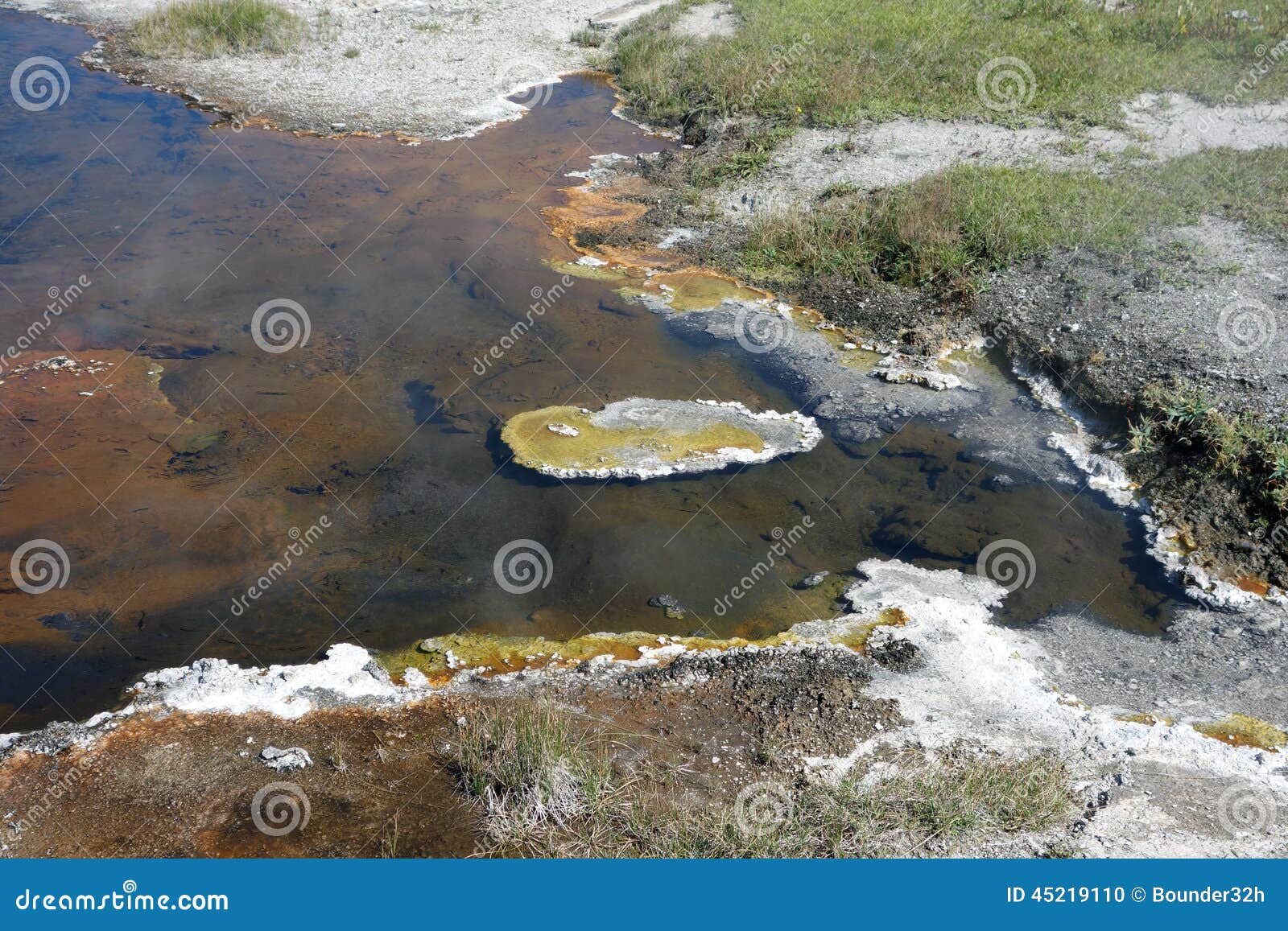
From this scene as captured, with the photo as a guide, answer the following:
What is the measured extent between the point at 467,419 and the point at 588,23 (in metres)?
12.6

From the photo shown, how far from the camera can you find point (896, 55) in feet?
46.0

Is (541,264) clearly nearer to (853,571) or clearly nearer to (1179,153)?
(853,571)

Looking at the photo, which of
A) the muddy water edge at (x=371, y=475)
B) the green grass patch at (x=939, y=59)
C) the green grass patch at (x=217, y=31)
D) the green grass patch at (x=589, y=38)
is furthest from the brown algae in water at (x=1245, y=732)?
the green grass patch at (x=217, y=31)

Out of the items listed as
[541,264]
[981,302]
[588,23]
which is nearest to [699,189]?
[541,264]

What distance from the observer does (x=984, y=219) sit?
9.34 metres

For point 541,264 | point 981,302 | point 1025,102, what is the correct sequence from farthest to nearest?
1. point 1025,102
2. point 541,264
3. point 981,302

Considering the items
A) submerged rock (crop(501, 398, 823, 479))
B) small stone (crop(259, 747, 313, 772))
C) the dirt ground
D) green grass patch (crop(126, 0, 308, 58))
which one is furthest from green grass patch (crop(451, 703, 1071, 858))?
green grass patch (crop(126, 0, 308, 58))

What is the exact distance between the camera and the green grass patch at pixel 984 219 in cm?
915

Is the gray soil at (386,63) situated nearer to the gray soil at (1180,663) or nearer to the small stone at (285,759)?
the small stone at (285,759)

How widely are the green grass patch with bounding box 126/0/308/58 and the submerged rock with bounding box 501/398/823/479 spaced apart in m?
11.5

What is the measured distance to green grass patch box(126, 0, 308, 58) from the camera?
15.2 m

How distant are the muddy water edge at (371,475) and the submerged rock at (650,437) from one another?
0.14 metres

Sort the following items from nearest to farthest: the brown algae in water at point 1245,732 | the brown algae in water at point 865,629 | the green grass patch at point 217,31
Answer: the brown algae in water at point 1245,732
the brown algae in water at point 865,629
the green grass patch at point 217,31

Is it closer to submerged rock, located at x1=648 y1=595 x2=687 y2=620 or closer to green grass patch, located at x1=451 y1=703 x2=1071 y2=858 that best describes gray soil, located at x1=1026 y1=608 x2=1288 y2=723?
green grass patch, located at x1=451 y1=703 x2=1071 y2=858
